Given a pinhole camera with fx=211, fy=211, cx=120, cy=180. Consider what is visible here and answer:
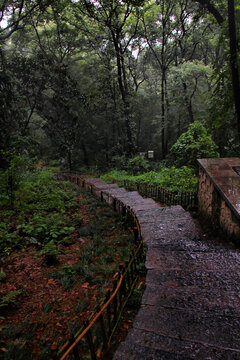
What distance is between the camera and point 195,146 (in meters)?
11.3

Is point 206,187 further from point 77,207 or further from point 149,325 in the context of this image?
point 77,207

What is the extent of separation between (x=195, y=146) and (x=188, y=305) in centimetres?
978

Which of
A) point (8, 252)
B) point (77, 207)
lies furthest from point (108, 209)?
point (8, 252)

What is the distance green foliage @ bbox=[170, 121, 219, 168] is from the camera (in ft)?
Result: 36.5

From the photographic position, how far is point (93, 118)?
75.1 feet

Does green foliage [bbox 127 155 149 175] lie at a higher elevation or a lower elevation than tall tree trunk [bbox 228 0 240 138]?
lower

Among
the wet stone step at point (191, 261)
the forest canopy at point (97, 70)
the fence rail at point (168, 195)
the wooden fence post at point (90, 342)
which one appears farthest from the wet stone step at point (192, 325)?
the forest canopy at point (97, 70)

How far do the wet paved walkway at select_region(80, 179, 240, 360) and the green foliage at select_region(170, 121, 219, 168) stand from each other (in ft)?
24.5

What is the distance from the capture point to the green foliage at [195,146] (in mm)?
11117

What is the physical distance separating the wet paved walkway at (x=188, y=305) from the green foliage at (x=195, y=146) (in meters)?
7.47

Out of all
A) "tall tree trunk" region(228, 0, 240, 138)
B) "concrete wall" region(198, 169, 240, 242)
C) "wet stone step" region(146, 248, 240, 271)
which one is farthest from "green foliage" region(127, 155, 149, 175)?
"wet stone step" region(146, 248, 240, 271)

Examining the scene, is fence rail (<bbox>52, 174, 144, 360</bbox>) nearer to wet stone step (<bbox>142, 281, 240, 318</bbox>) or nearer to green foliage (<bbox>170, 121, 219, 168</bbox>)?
wet stone step (<bbox>142, 281, 240, 318</bbox>)

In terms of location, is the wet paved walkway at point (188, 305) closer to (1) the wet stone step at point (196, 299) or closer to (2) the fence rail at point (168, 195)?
(1) the wet stone step at point (196, 299)

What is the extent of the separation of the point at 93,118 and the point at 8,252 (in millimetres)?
19769
